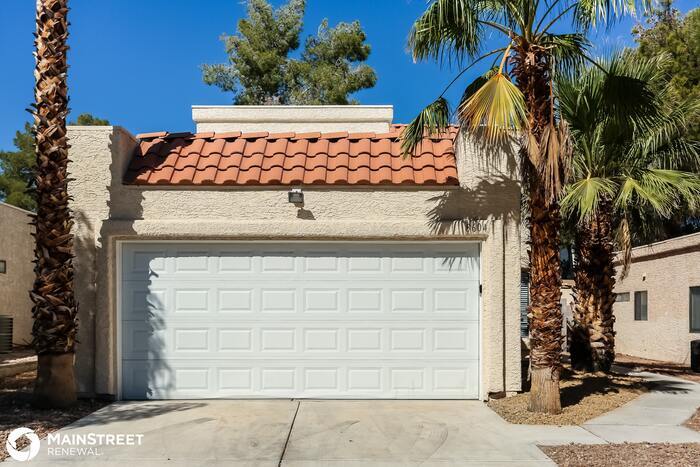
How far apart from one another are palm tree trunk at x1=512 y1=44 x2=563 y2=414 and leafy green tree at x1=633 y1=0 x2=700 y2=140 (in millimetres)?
12072

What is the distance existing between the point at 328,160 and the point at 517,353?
14.1 feet

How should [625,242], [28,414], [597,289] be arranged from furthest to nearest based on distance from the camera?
[625,242]
[597,289]
[28,414]

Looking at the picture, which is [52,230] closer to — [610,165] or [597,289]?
[610,165]

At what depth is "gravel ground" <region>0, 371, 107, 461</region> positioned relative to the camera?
7.97 metres

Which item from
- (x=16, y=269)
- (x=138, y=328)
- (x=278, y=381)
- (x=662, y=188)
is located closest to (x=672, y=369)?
(x=662, y=188)

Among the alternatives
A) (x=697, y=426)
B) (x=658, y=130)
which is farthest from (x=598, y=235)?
(x=697, y=426)

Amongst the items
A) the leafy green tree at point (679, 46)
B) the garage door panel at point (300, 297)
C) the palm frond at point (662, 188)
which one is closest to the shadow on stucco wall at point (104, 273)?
the garage door panel at point (300, 297)

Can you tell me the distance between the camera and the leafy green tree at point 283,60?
97.9ft

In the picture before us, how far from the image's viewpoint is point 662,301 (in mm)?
17703

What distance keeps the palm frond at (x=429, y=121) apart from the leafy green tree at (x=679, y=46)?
12041mm

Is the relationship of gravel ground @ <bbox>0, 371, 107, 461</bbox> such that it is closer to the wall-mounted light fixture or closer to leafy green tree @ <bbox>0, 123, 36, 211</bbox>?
the wall-mounted light fixture

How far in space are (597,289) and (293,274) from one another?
19.8ft

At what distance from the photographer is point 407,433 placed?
315 inches

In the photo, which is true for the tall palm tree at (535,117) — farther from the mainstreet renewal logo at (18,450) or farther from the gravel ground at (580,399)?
the mainstreet renewal logo at (18,450)
